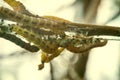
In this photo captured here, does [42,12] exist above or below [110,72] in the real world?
above

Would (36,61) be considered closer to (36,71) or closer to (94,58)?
(36,71)

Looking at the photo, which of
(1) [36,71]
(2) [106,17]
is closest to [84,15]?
(2) [106,17]

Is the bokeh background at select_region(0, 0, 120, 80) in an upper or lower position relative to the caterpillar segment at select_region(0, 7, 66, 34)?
lower

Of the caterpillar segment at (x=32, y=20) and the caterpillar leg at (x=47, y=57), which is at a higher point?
the caterpillar segment at (x=32, y=20)

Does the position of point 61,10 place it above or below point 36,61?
above

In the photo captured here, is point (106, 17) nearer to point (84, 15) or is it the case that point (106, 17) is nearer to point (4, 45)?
point (84, 15)

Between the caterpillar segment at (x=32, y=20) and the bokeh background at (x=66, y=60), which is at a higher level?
the caterpillar segment at (x=32, y=20)

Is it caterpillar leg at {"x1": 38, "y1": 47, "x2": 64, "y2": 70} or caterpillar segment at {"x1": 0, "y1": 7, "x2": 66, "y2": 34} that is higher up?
caterpillar segment at {"x1": 0, "y1": 7, "x2": 66, "y2": 34}

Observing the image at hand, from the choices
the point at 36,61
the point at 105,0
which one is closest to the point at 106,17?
the point at 105,0
